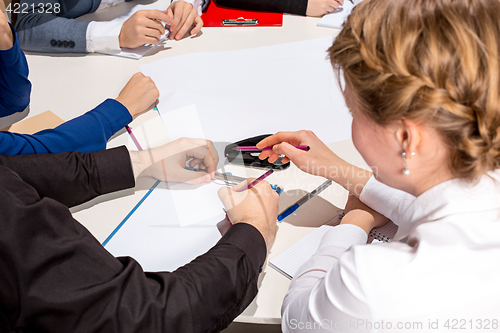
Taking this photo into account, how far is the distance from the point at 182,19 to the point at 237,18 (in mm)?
213

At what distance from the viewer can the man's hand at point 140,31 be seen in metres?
1.30

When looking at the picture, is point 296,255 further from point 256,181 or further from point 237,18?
point 237,18

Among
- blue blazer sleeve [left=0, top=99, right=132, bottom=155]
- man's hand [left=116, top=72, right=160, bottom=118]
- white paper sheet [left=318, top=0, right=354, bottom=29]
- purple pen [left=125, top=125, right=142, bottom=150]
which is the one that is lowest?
purple pen [left=125, top=125, right=142, bottom=150]

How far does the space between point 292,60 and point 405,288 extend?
2.97 ft

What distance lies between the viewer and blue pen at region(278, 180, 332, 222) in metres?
0.83

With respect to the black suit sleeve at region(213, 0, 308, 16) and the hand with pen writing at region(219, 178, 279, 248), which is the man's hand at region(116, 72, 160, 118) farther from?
the black suit sleeve at region(213, 0, 308, 16)

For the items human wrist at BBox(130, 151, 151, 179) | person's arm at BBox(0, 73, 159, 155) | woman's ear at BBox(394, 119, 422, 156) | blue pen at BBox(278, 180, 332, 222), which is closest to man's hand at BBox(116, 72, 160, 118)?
person's arm at BBox(0, 73, 159, 155)

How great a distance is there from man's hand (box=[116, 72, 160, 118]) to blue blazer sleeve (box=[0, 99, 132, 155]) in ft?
0.09

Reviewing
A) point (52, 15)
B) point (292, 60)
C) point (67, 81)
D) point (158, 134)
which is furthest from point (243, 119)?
point (52, 15)

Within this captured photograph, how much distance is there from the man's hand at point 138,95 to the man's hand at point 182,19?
317 millimetres

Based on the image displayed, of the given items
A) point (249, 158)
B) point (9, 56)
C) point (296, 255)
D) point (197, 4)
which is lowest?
point (296, 255)

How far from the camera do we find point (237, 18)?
4.85 feet

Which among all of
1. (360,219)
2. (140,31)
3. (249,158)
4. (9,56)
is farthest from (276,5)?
(360,219)

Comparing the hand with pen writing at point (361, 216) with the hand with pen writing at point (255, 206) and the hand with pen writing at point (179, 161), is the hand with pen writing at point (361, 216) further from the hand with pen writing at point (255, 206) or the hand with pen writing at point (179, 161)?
the hand with pen writing at point (179, 161)
